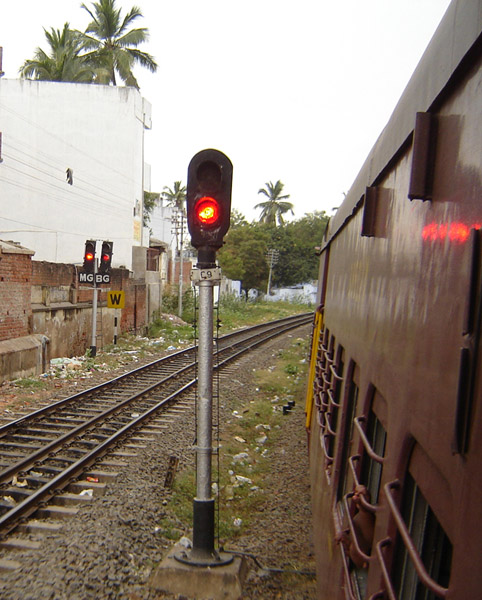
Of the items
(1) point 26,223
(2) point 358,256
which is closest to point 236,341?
(1) point 26,223

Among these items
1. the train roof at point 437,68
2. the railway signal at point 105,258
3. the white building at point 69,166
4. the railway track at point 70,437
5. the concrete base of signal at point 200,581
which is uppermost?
the white building at point 69,166

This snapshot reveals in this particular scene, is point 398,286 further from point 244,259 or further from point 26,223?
point 244,259

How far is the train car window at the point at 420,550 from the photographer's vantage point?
157 centimetres

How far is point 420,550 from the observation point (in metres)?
1.73

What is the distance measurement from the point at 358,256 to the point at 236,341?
2166 cm

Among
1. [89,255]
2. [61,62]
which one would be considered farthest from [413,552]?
[61,62]

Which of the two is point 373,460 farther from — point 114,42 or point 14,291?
point 114,42

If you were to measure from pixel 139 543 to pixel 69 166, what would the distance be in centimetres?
2820

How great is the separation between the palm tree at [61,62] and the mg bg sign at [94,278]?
21456 millimetres

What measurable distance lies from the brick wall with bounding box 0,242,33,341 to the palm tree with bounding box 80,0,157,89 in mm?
24526

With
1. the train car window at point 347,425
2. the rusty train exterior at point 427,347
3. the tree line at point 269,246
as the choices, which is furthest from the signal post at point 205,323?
the tree line at point 269,246

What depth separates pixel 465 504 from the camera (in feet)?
4.12

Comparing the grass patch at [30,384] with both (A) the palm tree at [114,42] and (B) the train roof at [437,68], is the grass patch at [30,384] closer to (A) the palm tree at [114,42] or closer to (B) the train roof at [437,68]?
(B) the train roof at [437,68]

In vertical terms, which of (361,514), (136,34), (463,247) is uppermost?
(136,34)
